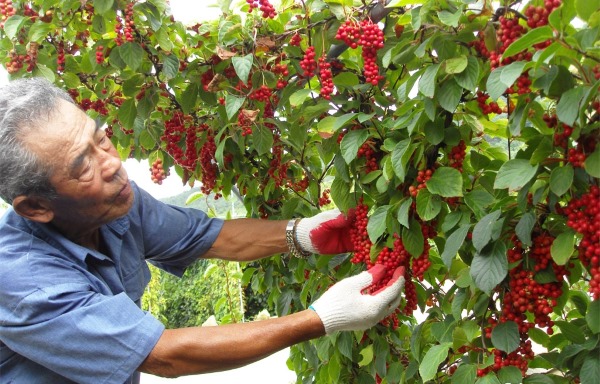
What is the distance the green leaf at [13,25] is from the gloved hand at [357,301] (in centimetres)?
118

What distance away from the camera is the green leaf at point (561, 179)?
3.72 ft

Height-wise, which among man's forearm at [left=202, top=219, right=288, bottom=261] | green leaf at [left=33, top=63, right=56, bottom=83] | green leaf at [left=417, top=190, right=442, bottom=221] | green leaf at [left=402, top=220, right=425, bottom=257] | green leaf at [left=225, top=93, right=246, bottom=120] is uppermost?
green leaf at [left=33, top=63, right=56, bottom=83]

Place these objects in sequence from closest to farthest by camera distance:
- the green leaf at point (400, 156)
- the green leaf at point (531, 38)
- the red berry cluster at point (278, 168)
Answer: the green leaf at point (531, 38) < the green leaf at point (400, 156) < the red berry cluster at point (278, 168)

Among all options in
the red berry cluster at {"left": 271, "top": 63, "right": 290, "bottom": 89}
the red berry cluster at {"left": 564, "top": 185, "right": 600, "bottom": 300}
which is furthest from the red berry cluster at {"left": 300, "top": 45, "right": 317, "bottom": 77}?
the red berry cluster at {"left": 564, "top": 185, "right": 600, "bottom": 300}

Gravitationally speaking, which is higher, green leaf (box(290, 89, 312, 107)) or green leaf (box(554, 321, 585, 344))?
green leaf (box(290, 89, 312, 107))

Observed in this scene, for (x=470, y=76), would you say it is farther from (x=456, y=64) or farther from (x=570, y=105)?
(x=570, y=105)

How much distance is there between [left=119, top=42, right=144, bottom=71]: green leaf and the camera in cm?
195

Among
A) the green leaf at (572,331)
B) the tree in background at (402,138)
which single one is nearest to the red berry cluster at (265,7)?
the tree in background at (402,138)

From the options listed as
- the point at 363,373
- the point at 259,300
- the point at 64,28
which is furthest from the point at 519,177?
the point at 259,300

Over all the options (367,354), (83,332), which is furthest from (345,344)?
(83,332)

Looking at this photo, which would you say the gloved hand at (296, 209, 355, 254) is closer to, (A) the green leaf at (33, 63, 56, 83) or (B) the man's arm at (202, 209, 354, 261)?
(B) the man's arm at (202, 209, 354, 261)

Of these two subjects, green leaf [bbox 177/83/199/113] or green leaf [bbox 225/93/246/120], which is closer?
green leaf [bbox 225/93/246/120]

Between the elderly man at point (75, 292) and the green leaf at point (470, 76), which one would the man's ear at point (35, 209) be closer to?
the elderly man at point (75, 292)

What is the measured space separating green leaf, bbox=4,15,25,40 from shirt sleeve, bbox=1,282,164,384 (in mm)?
808
